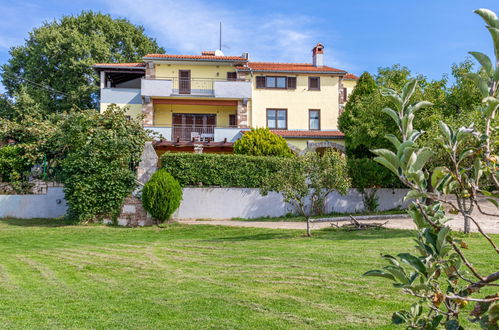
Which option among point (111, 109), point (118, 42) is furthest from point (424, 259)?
point (118, 42)

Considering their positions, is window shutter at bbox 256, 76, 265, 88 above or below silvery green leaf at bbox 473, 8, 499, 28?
above

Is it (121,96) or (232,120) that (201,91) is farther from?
(121,96)

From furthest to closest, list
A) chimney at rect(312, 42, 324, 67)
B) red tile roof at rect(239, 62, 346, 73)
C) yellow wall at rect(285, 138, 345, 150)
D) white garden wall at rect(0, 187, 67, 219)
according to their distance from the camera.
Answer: chimney at rect(312, 42, 324, 67)
red tile roof at rect(239, 62, 346, 73)
yellow wall at rect(285, 138, 345, 150)
white garden wall at rect(0, 187, 67, 219)

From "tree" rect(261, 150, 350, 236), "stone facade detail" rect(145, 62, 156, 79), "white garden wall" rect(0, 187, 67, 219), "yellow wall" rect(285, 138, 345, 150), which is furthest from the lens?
"stone facade detail" rect(145, 62, 156, 79)

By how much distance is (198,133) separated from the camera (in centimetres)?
3081

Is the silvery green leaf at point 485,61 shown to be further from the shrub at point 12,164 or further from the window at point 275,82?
the window at point 275,82

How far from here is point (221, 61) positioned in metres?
32.1

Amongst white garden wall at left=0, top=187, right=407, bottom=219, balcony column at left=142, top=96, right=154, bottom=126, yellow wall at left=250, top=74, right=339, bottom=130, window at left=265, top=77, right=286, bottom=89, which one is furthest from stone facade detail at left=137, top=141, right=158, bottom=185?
window at left=265, top=77, right=286, bottom=89

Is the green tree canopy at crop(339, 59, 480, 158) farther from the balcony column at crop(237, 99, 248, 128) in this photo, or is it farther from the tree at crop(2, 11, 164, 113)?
the tree at crop(2, 11, 164, 113)

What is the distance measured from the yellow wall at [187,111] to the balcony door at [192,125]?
308 mm

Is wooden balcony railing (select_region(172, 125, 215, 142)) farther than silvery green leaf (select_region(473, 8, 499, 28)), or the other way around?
wooden balcony railing (select_region(172, 125, 215, 142))

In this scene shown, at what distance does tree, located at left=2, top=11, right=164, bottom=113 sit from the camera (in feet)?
121

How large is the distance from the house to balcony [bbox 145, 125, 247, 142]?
0.08 meters

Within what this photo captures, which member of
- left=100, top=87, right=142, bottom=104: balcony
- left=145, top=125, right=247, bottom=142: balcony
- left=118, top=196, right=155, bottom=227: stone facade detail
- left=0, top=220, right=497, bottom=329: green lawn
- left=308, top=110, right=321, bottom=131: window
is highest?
left=100, top=87, right=142, bottom=104: balcony
